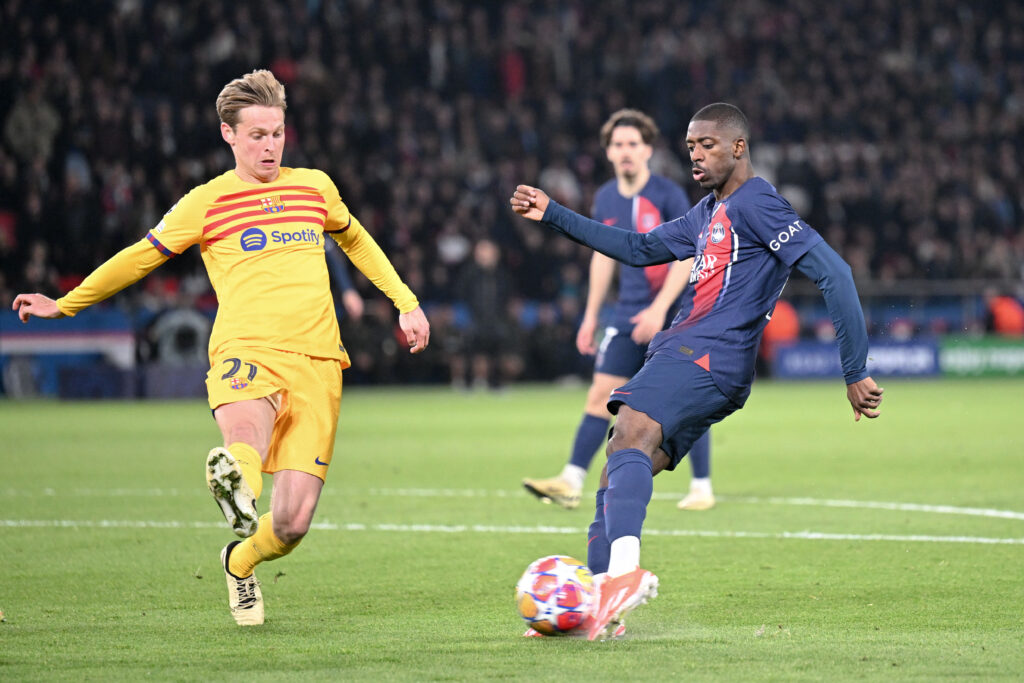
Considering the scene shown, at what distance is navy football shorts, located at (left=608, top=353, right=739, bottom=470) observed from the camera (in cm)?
512

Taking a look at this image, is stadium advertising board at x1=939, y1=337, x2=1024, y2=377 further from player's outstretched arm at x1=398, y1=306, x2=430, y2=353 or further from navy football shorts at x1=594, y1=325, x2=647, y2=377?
player's outstretched arm at x1=398, y1=306, x2=430, y2=353

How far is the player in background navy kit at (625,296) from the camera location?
8.67 meters

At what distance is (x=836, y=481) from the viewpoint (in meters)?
10.4

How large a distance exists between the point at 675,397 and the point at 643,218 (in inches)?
147

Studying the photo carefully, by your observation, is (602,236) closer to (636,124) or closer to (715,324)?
(715,324)

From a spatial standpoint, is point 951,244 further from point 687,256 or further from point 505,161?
point 687,256

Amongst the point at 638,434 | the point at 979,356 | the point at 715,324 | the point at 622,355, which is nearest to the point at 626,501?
the point at 638,434

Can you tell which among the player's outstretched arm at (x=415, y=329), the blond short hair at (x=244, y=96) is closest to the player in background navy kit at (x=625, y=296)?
the player's outstretched arm at (x=415, y=329)

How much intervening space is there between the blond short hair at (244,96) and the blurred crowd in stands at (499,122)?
14.8m

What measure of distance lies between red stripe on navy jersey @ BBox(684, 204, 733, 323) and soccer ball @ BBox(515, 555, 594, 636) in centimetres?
107

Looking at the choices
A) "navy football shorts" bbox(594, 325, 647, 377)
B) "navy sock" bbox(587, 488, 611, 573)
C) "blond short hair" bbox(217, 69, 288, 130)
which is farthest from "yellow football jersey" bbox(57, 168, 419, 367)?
"navy football shorts" bbox(594, 325, 647, 377)

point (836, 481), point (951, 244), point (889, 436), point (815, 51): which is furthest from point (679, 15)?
point (836, 481)

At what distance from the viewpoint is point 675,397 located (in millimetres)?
5125

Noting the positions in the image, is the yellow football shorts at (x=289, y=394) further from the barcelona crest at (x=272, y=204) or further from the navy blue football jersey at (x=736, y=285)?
the navy blue football jersey at (x=736, y=285)
